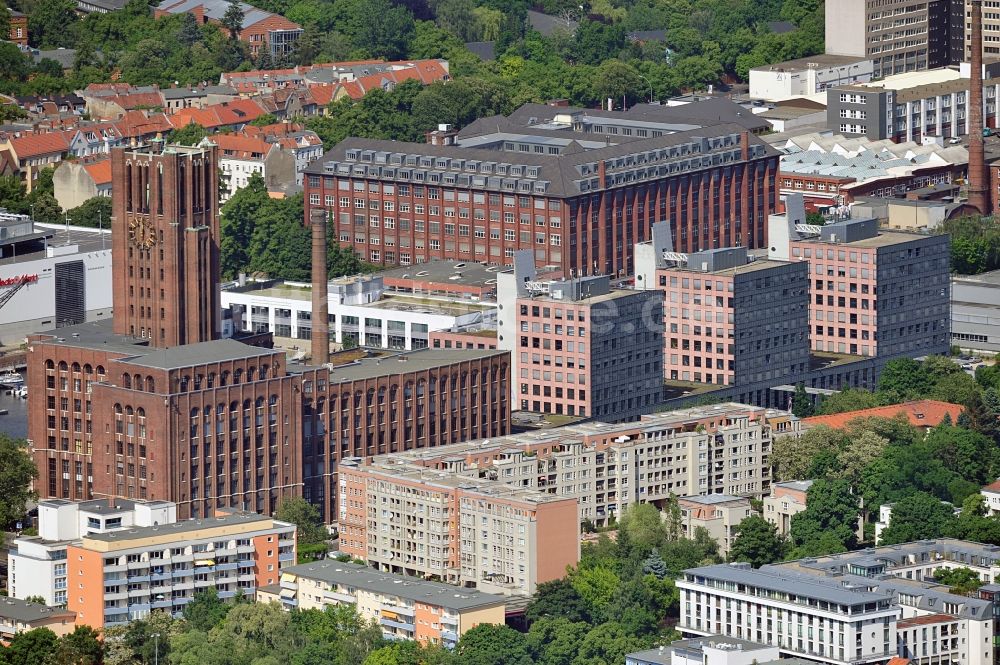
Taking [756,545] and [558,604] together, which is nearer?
[558,604]

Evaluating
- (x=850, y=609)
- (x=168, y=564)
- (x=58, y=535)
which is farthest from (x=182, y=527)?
(x=850, y=609)

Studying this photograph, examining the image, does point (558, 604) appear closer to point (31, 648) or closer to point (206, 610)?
point (206, 610)

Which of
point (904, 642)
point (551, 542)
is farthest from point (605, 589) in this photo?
point (904, 642)

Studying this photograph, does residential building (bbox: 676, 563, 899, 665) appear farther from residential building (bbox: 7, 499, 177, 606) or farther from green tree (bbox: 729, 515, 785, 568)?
residential building (bbox: 7, 499, 177, 606)

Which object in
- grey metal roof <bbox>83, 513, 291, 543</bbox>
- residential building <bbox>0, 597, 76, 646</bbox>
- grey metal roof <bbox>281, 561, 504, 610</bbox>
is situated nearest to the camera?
grey metal roof <bbox>281, 561, 504, 610</bbox>

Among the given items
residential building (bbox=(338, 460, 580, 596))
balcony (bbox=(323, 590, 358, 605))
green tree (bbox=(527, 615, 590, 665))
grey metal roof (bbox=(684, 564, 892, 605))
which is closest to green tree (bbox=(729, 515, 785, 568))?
residential building (bbox=(338, 460, 580, 596))

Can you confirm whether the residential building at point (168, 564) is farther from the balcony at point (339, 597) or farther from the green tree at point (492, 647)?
the green tree at point (492, 647)
